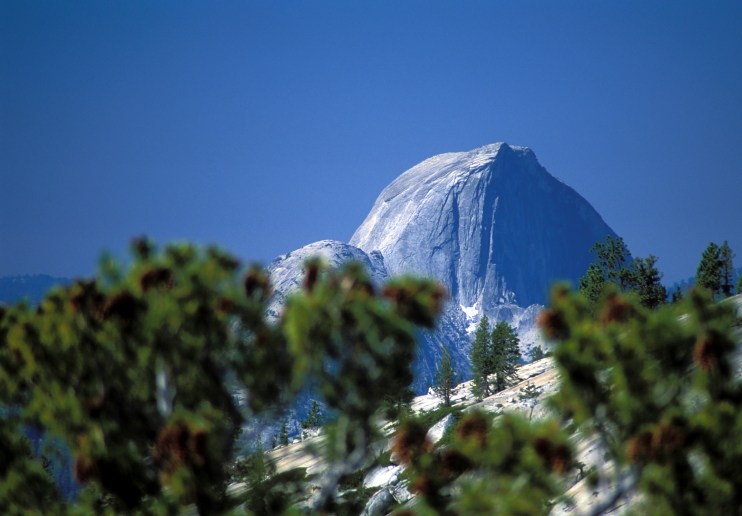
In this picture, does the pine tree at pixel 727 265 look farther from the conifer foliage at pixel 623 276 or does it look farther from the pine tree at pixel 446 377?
the pine tree at pixel 446 377

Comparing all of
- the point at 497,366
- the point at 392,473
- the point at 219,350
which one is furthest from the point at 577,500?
the point at 497,366

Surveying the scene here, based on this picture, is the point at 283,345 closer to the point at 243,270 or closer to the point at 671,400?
the point at 243,270

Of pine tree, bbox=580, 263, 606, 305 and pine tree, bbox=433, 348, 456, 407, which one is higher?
pine tree, bbox=433, 348, 456, 407

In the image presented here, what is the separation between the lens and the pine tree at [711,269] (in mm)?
78938

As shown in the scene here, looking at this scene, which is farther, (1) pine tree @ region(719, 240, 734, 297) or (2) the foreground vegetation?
(1) pine tree @ region(719, 240, 734, 297)

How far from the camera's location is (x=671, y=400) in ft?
25.9

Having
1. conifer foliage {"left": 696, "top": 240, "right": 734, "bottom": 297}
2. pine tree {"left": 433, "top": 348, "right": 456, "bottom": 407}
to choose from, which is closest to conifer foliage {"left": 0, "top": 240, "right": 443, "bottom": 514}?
conifer foliage {"left": 696, "top": 240, "right": 734, "bottom": 297}

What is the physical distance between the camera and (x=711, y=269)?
81125mm

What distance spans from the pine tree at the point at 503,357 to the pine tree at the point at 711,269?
26700 mm

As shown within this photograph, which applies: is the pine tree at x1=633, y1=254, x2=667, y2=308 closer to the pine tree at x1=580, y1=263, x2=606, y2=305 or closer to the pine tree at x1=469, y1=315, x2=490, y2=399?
the pine tree at x1=580, y1=263, x2=606, y2=305

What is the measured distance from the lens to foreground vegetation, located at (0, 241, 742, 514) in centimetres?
752

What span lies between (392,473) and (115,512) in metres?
34.5

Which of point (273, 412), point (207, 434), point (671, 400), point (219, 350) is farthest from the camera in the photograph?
point (273, 412)

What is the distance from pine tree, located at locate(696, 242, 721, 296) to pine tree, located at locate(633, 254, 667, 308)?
11861mm
